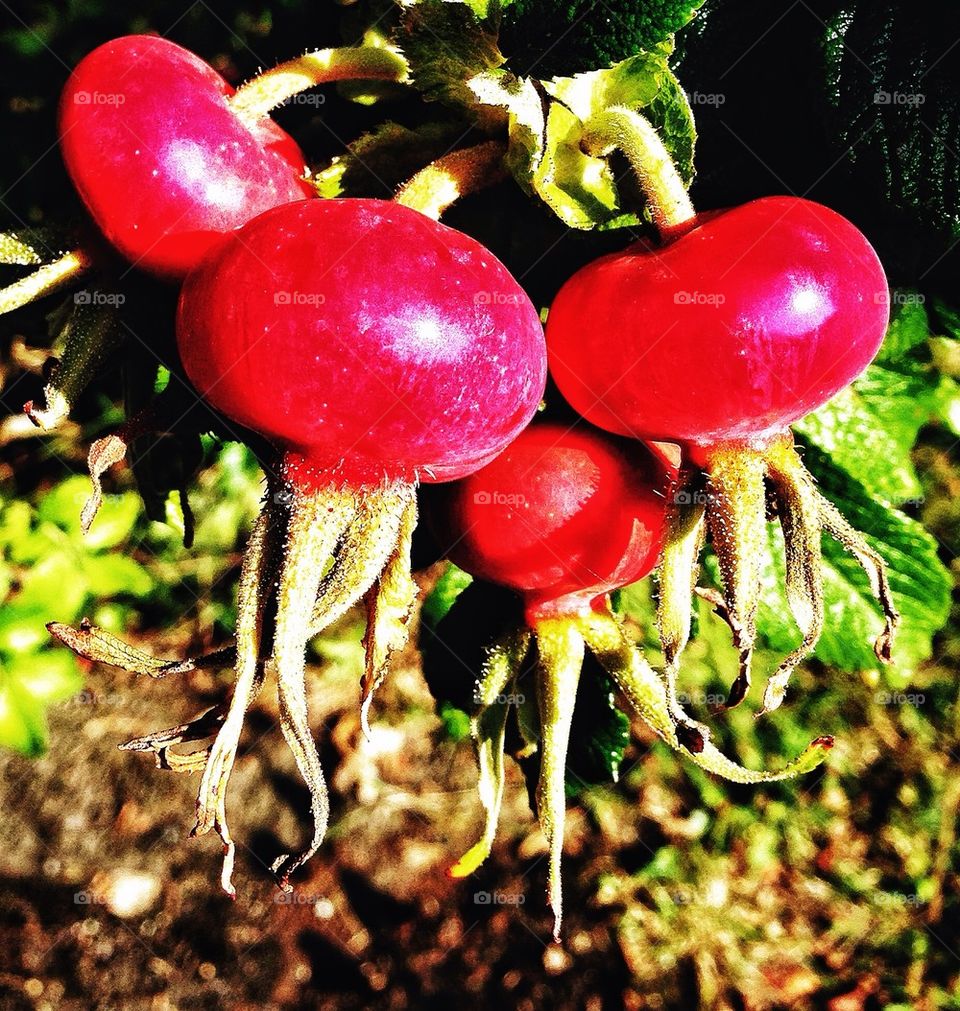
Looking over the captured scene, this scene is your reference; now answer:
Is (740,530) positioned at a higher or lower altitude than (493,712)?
higher

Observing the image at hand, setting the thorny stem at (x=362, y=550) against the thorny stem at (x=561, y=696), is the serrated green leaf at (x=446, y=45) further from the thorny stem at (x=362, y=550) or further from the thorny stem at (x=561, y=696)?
the thorny stem at (x=561, y=696)

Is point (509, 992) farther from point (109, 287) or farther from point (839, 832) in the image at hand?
point (109, 287)

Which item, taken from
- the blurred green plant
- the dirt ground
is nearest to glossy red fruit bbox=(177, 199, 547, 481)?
the blurred green plant

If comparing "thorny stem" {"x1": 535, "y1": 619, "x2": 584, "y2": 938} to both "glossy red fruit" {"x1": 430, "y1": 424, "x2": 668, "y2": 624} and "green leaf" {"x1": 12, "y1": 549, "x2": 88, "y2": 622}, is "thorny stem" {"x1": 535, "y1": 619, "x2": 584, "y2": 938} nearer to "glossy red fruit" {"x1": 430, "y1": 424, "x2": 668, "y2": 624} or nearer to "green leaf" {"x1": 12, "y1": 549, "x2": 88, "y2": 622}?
"glossy red fruit" {"x1": 430, "y1": 424, "x2": 668, "y2": 624}

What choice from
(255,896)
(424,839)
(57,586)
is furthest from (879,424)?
(255,896)

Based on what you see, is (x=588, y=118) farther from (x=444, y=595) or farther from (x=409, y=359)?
(x=444, y=595)

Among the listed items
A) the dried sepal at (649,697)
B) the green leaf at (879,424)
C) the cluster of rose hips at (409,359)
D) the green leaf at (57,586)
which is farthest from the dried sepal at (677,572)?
the green leaf at (57,586)

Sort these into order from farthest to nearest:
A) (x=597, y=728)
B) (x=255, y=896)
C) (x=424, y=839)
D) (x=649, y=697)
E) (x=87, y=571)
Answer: (x=424, y=839), (x=255, y=896), (x=87, y=571), (x=597, y=728), (x=649, y=697)

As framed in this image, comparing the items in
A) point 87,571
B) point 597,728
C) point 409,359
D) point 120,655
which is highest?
point 409,359
